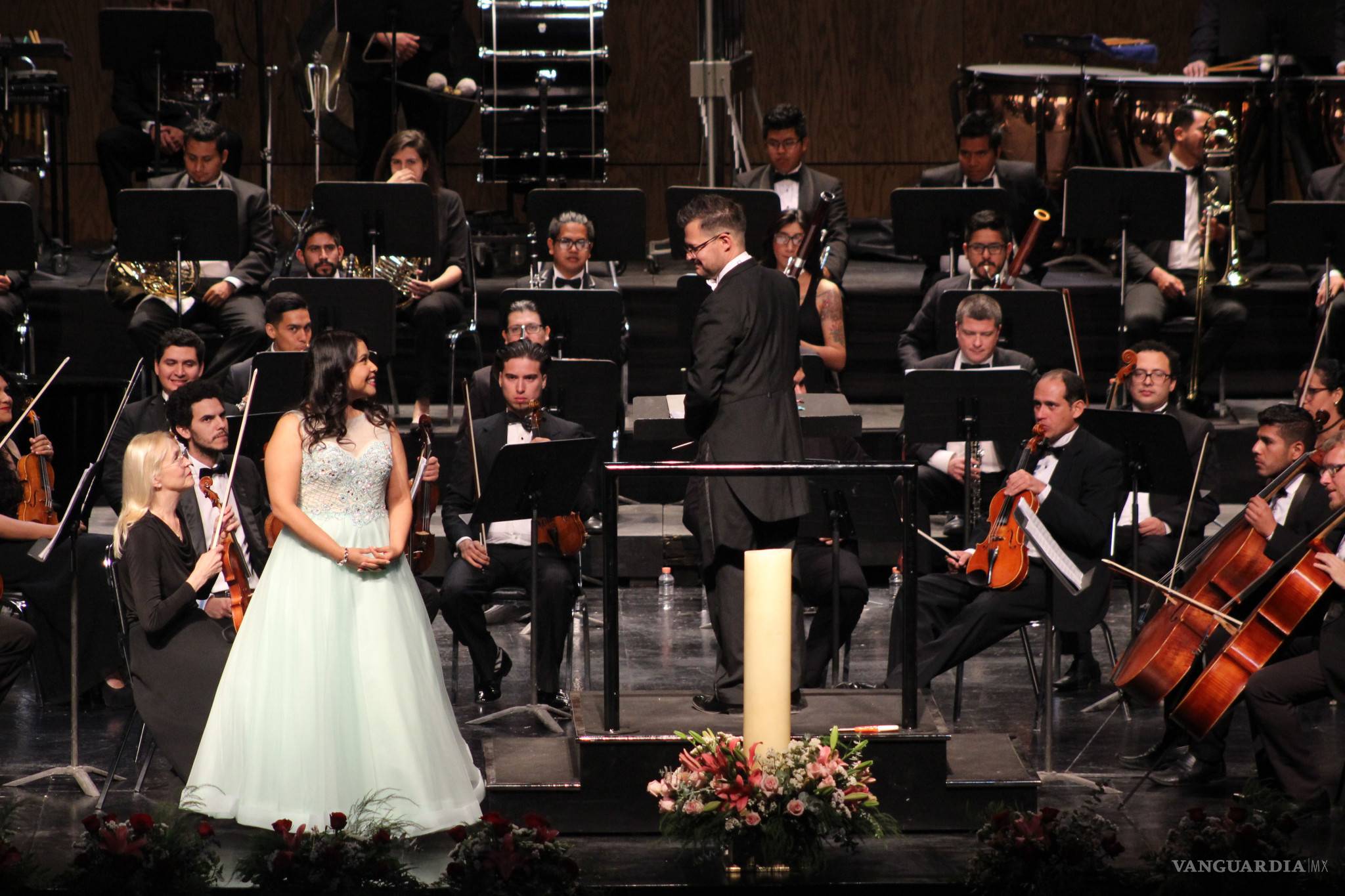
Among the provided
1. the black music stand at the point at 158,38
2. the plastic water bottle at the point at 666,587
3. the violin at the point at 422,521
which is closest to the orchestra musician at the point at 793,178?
the plastic water bottle at the point at 666,587

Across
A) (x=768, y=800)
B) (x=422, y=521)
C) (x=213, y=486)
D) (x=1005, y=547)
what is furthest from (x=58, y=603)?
(x=1005, y=547)

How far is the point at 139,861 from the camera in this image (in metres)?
3.82

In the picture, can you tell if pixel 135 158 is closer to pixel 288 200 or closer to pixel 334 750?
pixel 288 200

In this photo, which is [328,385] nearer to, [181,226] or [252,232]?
[181,226]

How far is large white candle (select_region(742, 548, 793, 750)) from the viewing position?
3.85m

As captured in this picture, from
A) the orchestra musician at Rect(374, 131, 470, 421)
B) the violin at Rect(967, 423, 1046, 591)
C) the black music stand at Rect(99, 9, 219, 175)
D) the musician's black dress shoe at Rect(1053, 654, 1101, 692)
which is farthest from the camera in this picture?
the black music stand at Rect(99, 9, 219, 175)

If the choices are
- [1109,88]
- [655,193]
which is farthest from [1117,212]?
[655,193]

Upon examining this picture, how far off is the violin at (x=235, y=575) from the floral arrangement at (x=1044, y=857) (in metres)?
2.29

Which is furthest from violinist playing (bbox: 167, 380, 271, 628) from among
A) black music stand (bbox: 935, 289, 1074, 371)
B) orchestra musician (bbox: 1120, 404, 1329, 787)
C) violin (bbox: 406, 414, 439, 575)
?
black music stand (bbox: 935, 289, 1074, 371)

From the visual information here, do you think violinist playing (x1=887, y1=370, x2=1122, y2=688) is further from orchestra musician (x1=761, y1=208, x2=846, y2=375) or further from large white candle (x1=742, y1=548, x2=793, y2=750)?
large white candle (x1=742, y1=548, x2=793, y2=750)

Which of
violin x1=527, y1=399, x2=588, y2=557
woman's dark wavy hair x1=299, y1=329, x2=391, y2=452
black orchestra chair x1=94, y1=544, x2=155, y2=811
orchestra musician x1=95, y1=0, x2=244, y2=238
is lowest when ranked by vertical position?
black orchestra chair x1=94, y1=544, x2=155, y2=811

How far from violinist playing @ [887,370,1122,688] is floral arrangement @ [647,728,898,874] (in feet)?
5.01

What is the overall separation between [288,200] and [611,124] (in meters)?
2.08

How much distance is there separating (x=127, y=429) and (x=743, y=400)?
282 cm
